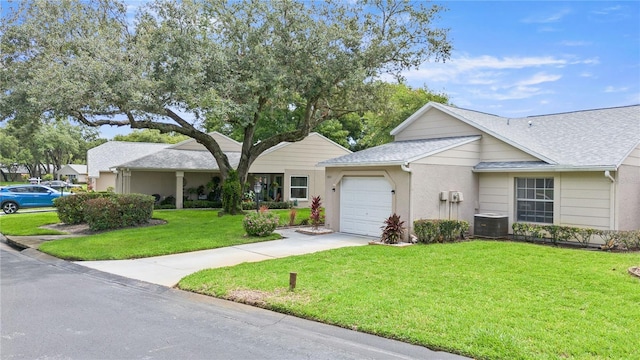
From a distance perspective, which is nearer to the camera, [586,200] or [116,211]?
[586,200]

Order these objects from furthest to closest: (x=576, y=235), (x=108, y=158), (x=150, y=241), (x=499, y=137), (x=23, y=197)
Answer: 1. (x=108, y=158)
2. (x=23, y=197)
3. (x=499, y=137)
4. (x=150, y=241)
5. (x=576, y=235)

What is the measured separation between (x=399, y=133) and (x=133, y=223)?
38.1 ft

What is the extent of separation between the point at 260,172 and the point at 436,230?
15005 millimetres

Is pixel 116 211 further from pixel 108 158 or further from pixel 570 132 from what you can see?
pixel 108 158

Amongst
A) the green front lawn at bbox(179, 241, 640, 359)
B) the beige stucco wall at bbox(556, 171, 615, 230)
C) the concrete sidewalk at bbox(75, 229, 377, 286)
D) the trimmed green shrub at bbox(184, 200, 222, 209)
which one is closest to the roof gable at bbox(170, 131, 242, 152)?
the trimmed green shrub at bbox(184, 200, 222, 209)

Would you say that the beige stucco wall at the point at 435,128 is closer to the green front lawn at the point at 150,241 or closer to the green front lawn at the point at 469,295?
the green front lawn at the point at 469,295

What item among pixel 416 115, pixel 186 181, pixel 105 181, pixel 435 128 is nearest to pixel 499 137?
pixel 435 128

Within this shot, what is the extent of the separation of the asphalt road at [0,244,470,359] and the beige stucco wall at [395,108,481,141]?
39.0 ft

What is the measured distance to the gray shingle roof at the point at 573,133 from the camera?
12562 mm

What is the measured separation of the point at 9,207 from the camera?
81.2 ft

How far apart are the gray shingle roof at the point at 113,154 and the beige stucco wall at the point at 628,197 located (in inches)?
1124

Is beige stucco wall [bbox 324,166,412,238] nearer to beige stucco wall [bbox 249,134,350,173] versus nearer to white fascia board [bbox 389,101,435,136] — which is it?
white fascia board [bbox 389,101,435,136]

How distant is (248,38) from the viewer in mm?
17016

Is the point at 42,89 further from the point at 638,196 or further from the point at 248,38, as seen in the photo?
the point at 638,196
